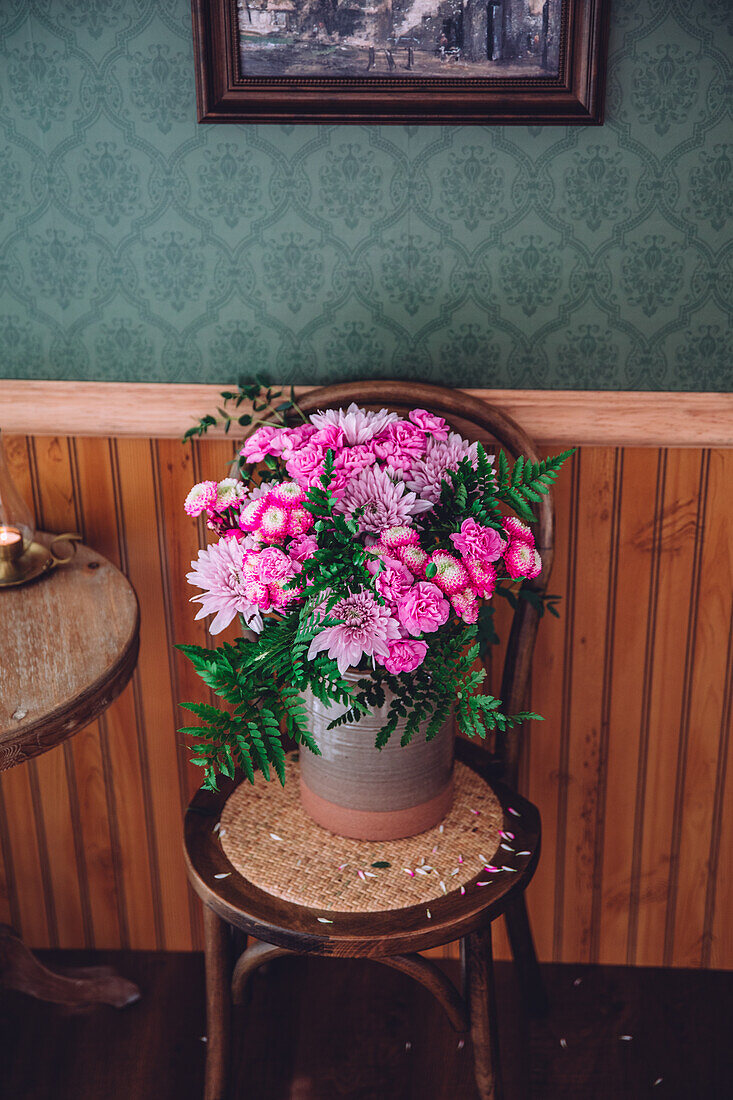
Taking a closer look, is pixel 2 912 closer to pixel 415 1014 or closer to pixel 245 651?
pixel 415 1014

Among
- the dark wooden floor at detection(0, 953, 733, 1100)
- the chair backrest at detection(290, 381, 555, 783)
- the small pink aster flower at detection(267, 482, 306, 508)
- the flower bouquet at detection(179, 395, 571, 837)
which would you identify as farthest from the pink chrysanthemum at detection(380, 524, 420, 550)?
the dark wooden floor at detection(0, 953, 733, 1100)

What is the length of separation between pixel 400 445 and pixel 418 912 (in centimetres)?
62

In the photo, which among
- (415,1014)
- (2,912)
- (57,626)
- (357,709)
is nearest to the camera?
(357,709)

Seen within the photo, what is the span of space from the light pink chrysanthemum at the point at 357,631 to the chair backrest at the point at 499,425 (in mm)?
465

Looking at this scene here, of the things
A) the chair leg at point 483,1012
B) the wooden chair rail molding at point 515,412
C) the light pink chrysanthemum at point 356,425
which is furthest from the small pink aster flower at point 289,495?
the chair leg at point 483,1012

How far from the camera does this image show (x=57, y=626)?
1.34m

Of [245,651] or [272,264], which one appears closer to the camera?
[245,651]

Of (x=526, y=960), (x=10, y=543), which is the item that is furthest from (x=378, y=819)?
(x=10, y=543)

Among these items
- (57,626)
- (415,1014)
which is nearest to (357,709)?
(57,626)

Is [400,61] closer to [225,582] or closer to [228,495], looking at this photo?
[228,495]

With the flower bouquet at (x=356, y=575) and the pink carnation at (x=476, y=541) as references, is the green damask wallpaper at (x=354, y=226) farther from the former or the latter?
the pink carnation at (x=476, y=541)

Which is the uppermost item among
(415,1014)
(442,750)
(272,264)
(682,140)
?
(682,140)

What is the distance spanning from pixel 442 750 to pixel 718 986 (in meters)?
1.01

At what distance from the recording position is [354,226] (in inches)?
57.7
